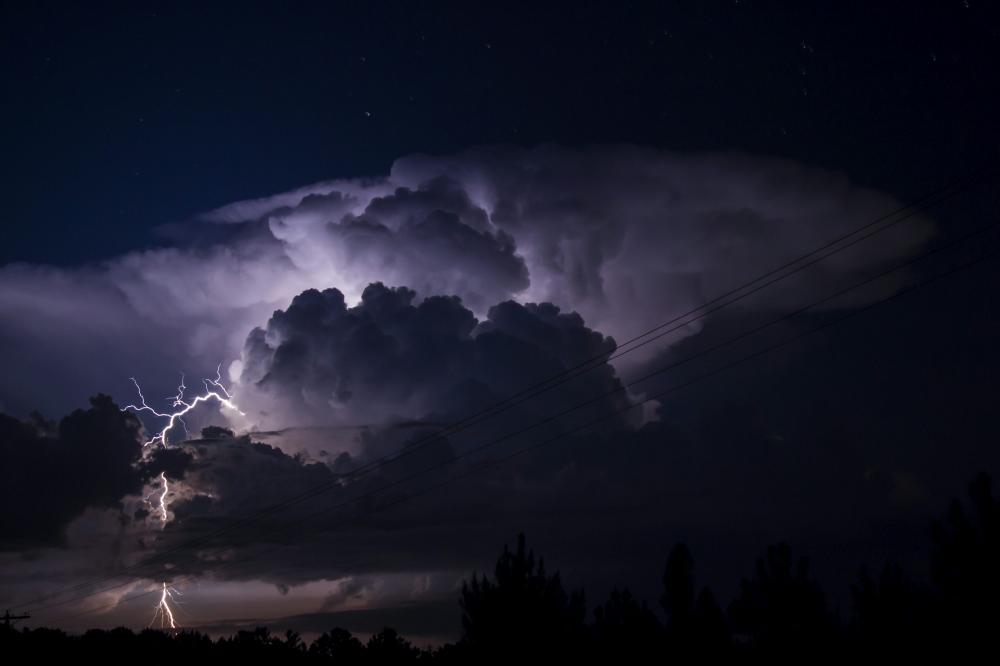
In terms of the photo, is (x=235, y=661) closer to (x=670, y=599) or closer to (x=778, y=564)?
(x=670, y=599)

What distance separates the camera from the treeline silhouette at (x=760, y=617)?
2759 cm

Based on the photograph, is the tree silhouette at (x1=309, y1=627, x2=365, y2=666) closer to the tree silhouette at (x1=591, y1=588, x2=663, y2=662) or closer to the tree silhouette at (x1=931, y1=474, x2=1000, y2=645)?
the tree silhouette at (x1=591, y1=588, x2=663, y2=662)

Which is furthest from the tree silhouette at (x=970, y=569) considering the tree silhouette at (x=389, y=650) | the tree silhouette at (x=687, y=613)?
the tree silhouette at (x=389, y=650)

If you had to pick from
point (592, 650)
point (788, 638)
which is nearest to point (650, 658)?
point (592, 650)

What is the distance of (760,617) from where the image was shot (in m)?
37.6

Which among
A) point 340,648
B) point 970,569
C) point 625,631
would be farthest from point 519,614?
point 340,648

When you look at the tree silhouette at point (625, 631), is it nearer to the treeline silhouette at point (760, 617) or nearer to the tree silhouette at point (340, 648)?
the treeline silhouette at point (760, 617)

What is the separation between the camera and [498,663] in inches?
1065

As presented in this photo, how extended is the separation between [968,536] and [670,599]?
39.9 feet

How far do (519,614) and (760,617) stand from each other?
1498 centimetres

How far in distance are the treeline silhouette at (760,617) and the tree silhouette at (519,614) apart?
3 centimetres

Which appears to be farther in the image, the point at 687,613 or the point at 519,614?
the point at 687,613

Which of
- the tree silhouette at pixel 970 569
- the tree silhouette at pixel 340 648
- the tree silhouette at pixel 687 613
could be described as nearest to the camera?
the tree silhouette at pixel 970 569

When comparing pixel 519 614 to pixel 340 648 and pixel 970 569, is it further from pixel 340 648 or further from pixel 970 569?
pixel 340 648
